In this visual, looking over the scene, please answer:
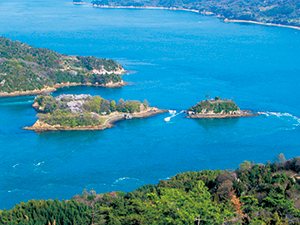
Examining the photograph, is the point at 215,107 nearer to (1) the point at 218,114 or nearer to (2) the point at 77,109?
(1) the point at 218,114

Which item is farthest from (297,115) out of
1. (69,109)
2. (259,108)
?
(69,109)

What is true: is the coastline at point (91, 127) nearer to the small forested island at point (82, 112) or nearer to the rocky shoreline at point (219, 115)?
the small forested island at point (82, 112)

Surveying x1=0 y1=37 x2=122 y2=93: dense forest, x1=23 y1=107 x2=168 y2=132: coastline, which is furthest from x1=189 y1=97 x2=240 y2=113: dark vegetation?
x1=0 y1=37 x2=122 y2=93: dense forest

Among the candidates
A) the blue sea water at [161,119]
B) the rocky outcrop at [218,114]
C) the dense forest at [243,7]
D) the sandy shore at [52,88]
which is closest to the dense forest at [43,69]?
the sandy shore at [52,88]

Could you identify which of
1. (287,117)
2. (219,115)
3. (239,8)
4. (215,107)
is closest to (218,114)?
(219,115)

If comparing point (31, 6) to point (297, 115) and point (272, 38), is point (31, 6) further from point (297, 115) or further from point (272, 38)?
point (297, 115)

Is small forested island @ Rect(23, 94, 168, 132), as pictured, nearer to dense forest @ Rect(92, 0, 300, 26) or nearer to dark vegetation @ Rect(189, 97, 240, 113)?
dark vegetation @ Rect(189, 97, 240, 113)

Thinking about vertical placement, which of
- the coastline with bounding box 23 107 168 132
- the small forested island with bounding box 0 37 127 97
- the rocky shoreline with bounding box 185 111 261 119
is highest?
the small forested island with bounding box 0 37 127 97
